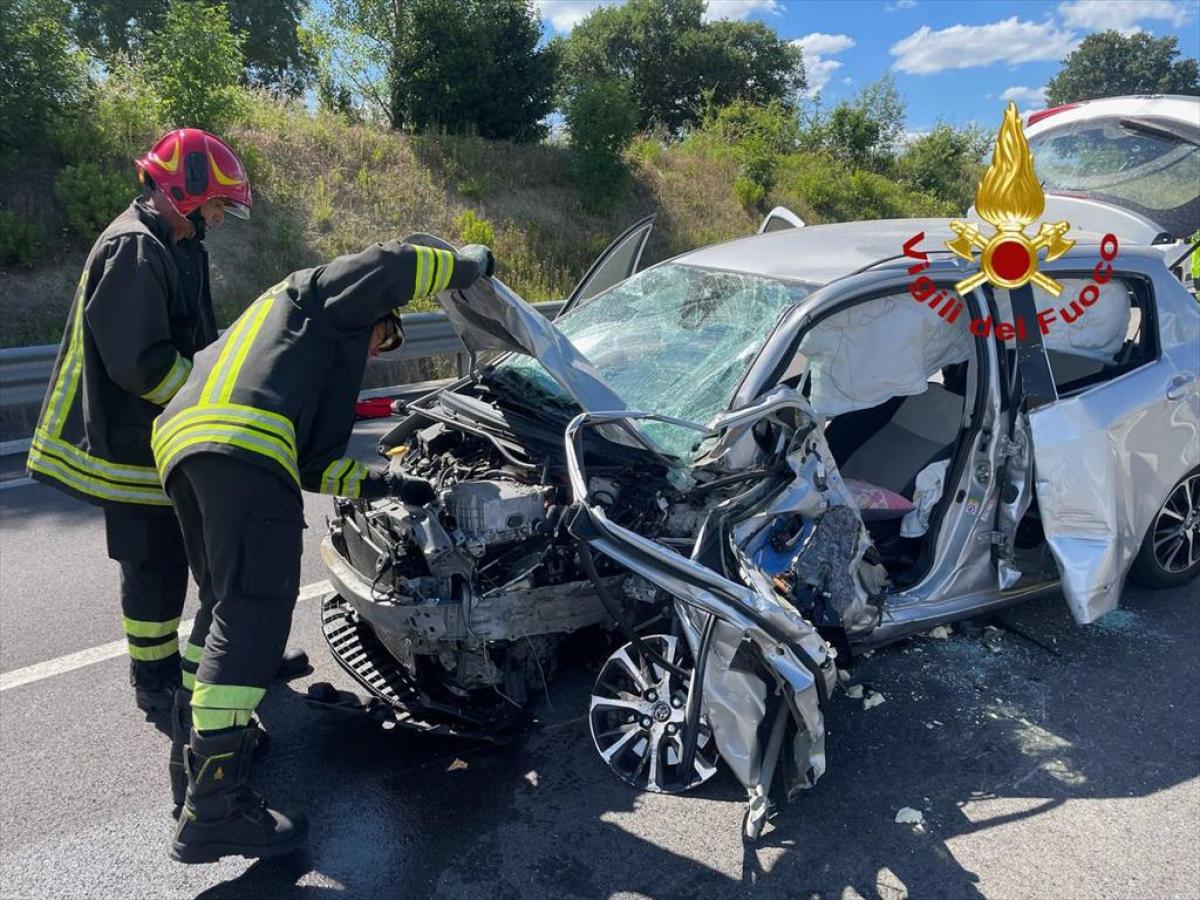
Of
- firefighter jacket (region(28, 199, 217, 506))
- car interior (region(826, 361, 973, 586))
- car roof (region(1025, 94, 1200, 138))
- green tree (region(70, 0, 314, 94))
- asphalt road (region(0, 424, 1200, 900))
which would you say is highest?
green tree (region(70, 0, 314, 94))

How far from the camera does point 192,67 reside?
10945 mm

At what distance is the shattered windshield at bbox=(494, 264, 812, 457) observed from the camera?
10.3 feet

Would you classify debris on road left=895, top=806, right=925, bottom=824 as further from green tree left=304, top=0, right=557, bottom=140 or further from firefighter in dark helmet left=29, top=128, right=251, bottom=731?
green tree left=304, top=0, right=557, bottom=140

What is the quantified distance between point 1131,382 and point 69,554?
513cm

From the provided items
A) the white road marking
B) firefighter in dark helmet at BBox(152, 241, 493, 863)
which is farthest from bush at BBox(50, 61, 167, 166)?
firefighter in dark helmet at BBox(152, 241, 493, 863)

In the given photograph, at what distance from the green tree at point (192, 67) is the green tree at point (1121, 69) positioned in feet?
200

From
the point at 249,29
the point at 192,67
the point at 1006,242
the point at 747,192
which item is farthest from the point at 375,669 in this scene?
the point at 249,29

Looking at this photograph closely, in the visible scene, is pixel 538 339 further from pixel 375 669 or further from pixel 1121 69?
pixel 1121 69

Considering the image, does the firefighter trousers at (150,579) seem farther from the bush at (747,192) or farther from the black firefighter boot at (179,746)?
the bush at (747,192)

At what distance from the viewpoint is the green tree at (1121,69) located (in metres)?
57.9

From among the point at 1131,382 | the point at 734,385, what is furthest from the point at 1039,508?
the point at 734,385

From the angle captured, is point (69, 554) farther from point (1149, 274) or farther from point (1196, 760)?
point (1149, 274)

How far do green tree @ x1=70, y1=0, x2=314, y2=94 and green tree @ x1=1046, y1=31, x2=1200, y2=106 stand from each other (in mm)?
51263

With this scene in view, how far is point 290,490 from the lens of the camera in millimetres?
2484
